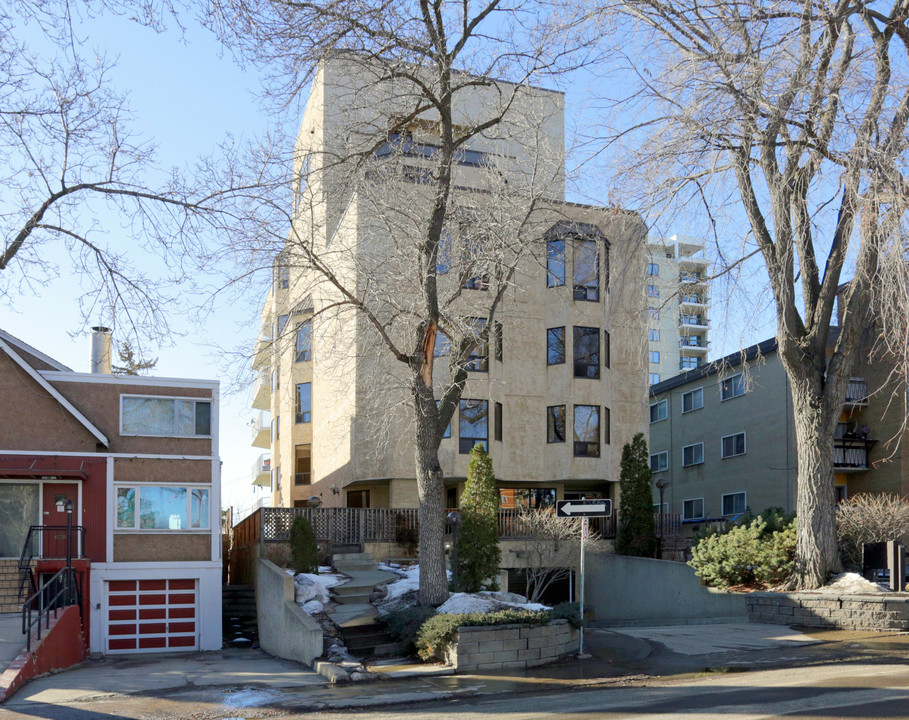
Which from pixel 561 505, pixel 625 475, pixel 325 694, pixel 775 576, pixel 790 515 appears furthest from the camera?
pixel 625 475

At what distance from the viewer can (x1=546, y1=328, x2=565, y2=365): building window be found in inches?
1252

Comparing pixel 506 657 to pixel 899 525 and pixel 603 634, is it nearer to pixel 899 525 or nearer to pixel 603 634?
pixel 603 634

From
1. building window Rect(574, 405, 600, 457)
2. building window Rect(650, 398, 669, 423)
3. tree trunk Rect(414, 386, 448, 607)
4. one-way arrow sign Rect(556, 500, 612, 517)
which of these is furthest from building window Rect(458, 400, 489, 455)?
one-way arrow sign Rect(556, 500, 612, 517)

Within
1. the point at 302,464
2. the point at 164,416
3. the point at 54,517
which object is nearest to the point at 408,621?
the point at 164,416

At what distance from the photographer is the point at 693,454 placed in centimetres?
3916

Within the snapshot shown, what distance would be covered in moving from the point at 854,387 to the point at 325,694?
27.6 m

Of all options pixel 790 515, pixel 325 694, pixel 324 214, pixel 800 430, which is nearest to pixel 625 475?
pixel 790 515

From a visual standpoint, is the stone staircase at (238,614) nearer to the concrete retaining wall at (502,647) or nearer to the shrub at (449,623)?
the shrub at (449,623)

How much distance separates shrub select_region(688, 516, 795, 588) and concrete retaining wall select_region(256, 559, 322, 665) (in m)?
9.15

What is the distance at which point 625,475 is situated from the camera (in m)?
27.7

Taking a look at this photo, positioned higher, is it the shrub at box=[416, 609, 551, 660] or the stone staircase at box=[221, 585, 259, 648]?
the shrub at box=[416, 609, 551, 660]

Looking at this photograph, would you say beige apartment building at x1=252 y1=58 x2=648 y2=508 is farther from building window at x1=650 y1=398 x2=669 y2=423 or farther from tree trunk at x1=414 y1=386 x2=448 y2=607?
building window at x1=650 y1=398 x2=669 y2=423

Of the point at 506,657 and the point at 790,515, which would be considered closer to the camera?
the point at 506,657

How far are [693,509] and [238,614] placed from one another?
67.7 ft
